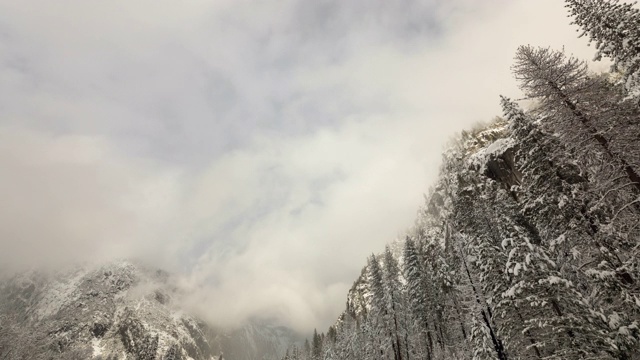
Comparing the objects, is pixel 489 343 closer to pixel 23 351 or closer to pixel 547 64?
pixel 547 64

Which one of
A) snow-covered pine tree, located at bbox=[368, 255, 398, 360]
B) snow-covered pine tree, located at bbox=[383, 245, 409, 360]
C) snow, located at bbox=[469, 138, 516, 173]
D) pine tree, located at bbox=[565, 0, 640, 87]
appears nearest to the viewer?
pine tree, located at bbox=[565, 0, 640, 87]

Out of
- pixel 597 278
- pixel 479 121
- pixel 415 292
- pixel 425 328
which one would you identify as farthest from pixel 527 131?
pixel 479 121

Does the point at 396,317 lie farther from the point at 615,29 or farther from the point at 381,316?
the point at 615,29

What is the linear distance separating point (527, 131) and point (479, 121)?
136 metres

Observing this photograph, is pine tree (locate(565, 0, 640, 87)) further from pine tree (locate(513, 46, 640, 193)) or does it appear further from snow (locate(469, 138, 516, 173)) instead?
snow (locate(469, 138, 516, 173))

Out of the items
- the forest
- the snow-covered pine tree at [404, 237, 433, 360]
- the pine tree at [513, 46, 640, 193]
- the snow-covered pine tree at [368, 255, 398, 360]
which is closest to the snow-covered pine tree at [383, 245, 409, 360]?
the snow-covered pine tree at [368, 255, 398, 360]

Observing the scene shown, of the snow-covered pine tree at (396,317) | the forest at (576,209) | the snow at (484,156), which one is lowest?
the forest at (576,209)

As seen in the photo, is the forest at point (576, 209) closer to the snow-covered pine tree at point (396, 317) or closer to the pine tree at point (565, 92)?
the pine tree at point (565, 92)

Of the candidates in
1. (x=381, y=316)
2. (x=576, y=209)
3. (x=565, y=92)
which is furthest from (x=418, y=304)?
(x=565, y=92)

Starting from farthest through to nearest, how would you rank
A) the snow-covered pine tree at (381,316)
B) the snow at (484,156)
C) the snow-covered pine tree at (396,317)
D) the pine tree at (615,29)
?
the snow at (484,156)
the snow-covered pine tree at (381,316)
the snow-covered pine tree at (396,317)
the pine tree at (615,29)

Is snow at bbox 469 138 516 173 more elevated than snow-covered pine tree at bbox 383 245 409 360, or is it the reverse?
snow at bbox 469 138 516 173

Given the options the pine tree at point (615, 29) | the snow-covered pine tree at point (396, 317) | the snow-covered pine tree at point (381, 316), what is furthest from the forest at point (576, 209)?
the snow-covered pine tree at point (381, 316)

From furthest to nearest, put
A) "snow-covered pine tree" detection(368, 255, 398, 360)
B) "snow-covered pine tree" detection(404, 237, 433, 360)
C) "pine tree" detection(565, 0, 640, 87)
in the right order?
"snow-covered pine tree" detection(368, 255, 398, 360) < "snow-covered pine tree" detection(404, 237, 433, 360) < "pine tree" detection(565, 0, 640, 87)

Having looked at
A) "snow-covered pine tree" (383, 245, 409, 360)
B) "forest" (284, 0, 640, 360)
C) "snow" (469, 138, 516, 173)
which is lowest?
"forest" (284, 0, 640, 360)
